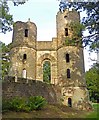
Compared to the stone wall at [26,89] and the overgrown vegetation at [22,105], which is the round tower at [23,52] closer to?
the stone wall at [26,89]

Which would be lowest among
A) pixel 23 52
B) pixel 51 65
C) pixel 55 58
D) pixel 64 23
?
pixel 51 65

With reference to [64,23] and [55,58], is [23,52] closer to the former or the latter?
[55,58]

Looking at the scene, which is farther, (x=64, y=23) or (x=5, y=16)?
(x=64, y=23)

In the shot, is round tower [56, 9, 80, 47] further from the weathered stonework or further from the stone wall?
the stone wall

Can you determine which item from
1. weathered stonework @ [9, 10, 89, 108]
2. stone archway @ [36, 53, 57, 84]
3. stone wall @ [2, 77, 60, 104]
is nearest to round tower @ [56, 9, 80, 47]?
weathered stonework @ [9, 10, 89, 108]

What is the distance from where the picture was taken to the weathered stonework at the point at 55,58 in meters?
30.2

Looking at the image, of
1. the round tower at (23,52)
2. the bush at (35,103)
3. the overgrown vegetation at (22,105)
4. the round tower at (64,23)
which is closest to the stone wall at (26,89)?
the overgrown vegetation at (22,105)

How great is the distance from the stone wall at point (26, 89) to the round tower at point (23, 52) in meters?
5.02

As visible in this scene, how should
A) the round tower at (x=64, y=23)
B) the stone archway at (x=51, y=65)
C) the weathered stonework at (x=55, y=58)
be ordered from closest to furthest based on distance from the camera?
the weathered stonework at (x=55, y=58), the stone archway at (x=51, y=65), the round tower at (x=64, y=23)

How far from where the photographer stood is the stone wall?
22609 mm

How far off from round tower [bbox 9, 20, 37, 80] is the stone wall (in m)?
5.02

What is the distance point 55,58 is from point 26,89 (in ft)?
34.4

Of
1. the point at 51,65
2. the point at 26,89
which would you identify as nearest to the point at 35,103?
the point at 26,89

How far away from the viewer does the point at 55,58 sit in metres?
34.0
